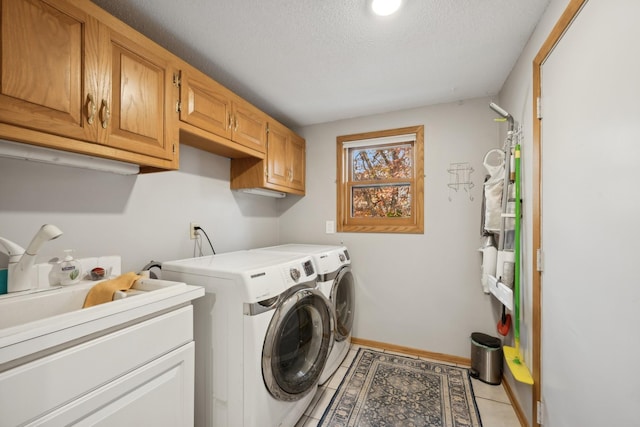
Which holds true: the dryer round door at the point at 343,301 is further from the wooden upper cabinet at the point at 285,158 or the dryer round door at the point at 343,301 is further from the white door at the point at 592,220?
the white door at the point at 592,220

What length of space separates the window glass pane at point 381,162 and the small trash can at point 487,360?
155 cm

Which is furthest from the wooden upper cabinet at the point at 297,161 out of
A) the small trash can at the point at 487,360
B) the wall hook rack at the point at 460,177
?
the small trash can at the point at 487,360

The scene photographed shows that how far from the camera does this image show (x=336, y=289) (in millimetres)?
2150

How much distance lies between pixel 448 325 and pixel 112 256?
260 centimetres

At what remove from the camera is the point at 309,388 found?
1614 mm

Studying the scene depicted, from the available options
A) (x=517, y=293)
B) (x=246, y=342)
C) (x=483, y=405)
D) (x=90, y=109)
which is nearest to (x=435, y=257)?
(x=517, y=293)

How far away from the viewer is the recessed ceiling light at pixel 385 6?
1240 millimetres

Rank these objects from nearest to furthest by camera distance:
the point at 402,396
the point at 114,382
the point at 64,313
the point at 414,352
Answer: the point at 114,382
the point at 64,313
the point at 402,396
the point at 414,352

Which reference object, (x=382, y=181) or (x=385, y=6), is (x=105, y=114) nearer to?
(x=385, y=6)

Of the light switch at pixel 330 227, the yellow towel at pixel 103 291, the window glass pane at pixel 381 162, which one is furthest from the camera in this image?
the light switch at pixel 330 227

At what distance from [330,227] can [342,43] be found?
172 centimetres

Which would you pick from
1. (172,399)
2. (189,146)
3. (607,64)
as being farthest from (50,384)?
(607,64)

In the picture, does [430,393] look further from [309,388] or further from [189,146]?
[189,146]

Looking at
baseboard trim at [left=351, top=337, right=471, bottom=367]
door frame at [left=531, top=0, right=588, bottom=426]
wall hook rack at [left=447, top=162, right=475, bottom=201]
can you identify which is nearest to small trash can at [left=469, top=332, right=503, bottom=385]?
baseboard trim at [left=351, top=337, right=471, bottom=367]
